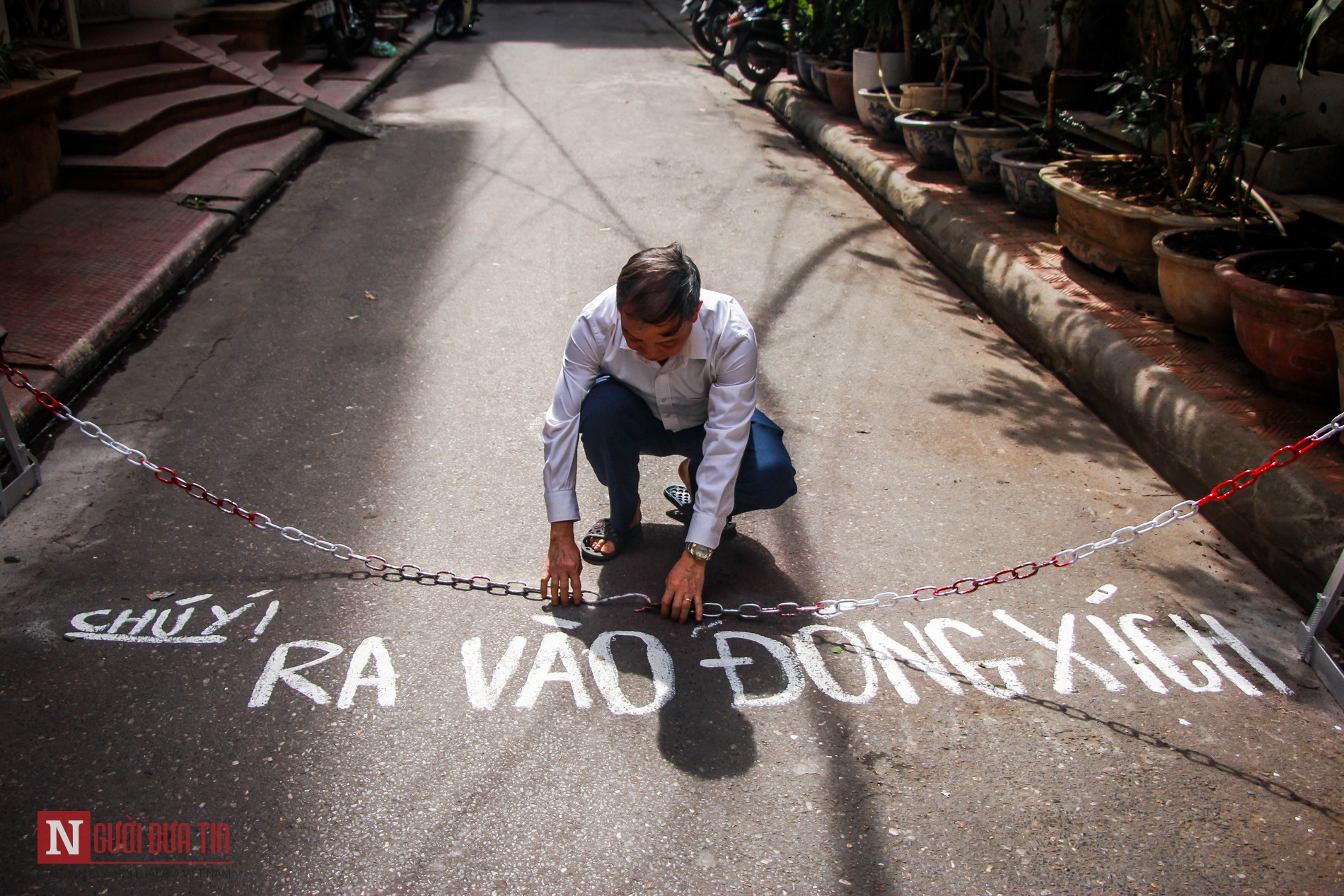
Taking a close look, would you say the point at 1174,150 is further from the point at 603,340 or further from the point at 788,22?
the point at 788,22

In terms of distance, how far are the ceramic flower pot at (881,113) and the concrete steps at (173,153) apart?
531cm

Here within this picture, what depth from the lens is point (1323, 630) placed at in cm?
299

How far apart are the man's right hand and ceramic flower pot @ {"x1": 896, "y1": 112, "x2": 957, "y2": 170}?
5868 millimetres

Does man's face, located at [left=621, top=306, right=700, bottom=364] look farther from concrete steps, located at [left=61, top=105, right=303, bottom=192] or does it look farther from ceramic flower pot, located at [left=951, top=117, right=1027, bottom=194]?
concrete steps, located at [left=61, top=105, right=303, bottom=192]

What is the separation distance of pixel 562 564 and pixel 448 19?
16.1m

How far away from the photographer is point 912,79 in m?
9.88

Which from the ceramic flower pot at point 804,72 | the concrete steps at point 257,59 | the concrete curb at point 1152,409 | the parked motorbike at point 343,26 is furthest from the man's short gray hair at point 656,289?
the parked motorbike at point 343,26

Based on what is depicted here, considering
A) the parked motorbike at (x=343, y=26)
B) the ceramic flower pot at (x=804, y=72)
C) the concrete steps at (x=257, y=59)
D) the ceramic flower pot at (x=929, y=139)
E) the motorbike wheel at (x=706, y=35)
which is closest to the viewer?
the ceramic flower pot at (x=929, y=139)

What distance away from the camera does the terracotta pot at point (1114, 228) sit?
516 cm

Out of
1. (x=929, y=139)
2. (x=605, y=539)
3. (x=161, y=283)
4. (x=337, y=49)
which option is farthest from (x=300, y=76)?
(x=605, y=539)

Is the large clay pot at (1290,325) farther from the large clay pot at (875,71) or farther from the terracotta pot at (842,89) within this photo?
the terracotta pot at (842,89)

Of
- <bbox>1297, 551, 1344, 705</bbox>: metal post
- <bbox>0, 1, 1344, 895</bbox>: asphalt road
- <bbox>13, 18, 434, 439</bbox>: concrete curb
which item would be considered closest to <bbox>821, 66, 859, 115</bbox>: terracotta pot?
<bbox>13, 18, 434, 439</bbox>: concrete curb

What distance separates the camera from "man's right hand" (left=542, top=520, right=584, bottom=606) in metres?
3.03

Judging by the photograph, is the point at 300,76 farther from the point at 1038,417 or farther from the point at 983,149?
the point at 1038,417
